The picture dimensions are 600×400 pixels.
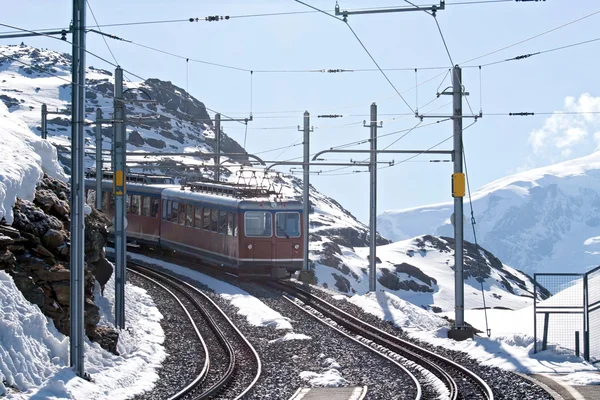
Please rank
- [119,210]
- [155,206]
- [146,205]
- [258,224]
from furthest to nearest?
1. [146,205]
2. [155,206]
3. [258,224]
4. [119,210]

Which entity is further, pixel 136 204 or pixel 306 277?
pixel 136 204

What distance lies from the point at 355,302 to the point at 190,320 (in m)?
6.78

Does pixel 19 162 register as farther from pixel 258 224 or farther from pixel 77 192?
pixel 258 224

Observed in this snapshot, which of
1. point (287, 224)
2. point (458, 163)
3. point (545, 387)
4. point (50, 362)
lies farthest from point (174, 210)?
point (545, 387)

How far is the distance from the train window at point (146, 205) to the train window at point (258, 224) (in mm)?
9062

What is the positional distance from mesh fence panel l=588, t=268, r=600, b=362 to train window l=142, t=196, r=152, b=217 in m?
19.1

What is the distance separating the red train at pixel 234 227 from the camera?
30453mm

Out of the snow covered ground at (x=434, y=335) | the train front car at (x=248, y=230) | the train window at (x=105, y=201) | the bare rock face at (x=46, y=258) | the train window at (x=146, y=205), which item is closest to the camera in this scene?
the bare rock face at (x=46, y=258)

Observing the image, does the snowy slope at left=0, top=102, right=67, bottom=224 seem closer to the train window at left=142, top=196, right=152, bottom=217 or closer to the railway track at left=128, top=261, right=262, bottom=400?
the railway track at left=128, top=261, right=262, bottom=400

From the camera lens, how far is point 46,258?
1650 centimetres

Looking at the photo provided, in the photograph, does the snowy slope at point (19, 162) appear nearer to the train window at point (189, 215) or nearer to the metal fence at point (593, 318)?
the metal fence at point (593, 318)

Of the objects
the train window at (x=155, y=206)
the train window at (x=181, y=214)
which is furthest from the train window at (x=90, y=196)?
the train window at (x=181, y=214)

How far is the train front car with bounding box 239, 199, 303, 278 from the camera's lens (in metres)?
30.3

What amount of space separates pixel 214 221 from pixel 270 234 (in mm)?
2650
